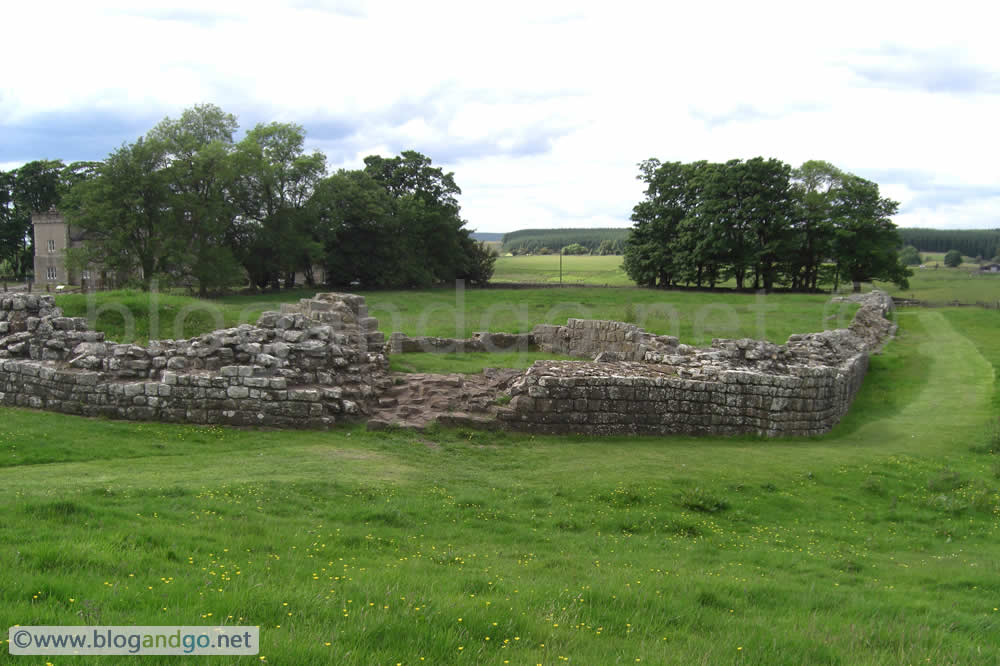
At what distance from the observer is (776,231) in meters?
57.8

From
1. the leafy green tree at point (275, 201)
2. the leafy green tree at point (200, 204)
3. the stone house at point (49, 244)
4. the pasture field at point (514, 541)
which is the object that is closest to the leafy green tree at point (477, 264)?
the leafy green tree at point (275, 201)

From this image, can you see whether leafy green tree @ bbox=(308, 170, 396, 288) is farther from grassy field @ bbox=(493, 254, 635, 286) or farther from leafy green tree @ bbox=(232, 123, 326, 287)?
grassy field @ bbox=(493, 254, 635, 286)

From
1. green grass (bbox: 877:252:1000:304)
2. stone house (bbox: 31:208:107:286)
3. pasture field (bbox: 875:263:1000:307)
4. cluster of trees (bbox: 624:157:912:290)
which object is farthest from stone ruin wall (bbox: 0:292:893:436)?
stone house (bbox: 31:208:107:286)

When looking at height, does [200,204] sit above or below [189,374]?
above

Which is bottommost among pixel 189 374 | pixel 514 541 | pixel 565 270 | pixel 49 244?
pixel 514 541

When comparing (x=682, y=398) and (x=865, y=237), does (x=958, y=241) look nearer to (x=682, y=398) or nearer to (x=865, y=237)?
(x=865, y=237)

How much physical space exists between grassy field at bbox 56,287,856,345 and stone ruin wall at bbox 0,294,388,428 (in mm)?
2154

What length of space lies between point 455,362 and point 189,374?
7890 mm

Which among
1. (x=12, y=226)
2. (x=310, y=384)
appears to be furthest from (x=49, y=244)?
(x=310, y=384)

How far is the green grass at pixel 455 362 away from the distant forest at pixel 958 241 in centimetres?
12386

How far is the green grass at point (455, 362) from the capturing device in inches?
752

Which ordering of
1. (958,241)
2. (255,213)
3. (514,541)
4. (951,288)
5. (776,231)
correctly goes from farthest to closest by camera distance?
(958,241), (951,288), (776,231), (255,213), (514,541)

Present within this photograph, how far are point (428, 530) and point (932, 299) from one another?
59.0 metres

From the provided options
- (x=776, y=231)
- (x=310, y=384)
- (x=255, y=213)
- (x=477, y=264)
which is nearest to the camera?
(x=310, y=384)
